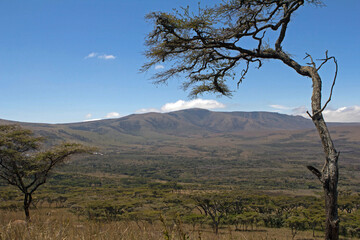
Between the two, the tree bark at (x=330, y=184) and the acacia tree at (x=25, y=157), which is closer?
the tree bark at (x=330, y=184)

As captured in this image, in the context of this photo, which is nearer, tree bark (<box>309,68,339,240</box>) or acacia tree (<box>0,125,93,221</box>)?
tree bark (<box>309,68,339,240</box>)

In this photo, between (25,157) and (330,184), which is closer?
(330,184)

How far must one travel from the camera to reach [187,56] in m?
6.27

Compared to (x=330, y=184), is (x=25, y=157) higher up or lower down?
lower down

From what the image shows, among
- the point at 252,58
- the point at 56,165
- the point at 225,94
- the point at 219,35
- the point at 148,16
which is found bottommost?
the point at 56,165

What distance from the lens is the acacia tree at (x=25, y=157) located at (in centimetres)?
1270

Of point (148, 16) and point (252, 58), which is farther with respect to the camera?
point (252, 58)

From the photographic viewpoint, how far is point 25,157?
13.3 m

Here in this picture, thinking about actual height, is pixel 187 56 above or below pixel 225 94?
A: above

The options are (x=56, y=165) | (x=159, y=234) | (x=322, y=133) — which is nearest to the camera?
(x=159, y=234)

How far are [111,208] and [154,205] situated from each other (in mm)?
6879

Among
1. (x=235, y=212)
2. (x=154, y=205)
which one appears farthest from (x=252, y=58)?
(x=235, y=212)

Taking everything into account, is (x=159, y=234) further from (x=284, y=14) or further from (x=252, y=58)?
(x=284, y=14)

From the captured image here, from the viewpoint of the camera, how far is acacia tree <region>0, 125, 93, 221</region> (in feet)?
41.7
